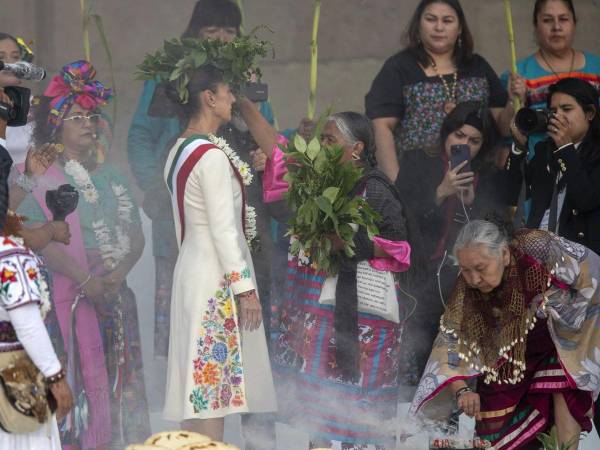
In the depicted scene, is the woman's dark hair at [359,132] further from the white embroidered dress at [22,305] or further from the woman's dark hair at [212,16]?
the white embroidered dress at [22,305]

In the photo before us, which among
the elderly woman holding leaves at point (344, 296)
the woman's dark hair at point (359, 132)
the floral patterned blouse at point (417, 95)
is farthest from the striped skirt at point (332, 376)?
the floral patterned blouse at point (417, 95)

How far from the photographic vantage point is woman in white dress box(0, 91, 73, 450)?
4270mm

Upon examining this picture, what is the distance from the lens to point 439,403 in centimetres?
588

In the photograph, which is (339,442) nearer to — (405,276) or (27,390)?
(405,276)

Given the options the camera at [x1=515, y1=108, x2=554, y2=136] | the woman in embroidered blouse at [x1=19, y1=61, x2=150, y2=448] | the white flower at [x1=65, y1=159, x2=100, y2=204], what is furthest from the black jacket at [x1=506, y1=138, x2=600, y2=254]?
the white flower at [x1=65, y1=159, x2=100, y2=204]

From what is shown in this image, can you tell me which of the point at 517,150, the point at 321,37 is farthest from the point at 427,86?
the point at 321,37

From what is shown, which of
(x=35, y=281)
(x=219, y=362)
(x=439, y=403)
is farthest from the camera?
(x=439, y=403)

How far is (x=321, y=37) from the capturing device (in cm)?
733

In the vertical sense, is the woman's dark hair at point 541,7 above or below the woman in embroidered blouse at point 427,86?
above

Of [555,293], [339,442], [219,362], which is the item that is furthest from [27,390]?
[555,293]

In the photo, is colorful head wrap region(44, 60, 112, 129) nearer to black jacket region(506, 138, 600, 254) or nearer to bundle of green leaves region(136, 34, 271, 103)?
bundle of green leaves region(136, 34, 271, 103)

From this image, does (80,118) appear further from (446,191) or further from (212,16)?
(446,191)

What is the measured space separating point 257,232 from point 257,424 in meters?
0.87

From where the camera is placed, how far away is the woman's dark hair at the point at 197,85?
571cm
